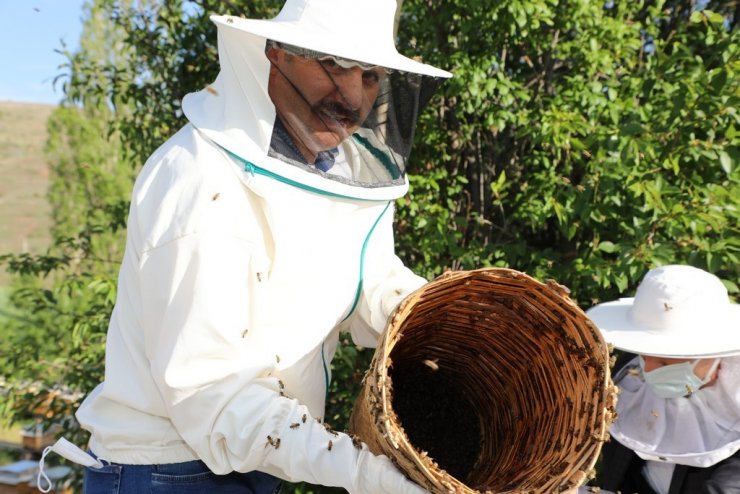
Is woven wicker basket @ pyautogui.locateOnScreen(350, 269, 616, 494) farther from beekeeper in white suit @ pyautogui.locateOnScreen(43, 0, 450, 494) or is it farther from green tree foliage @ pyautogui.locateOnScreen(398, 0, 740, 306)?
green tree foliage @ pyautogui.locateOnScreen(398, 0, 740, 306)

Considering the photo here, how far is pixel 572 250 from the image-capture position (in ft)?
11.0

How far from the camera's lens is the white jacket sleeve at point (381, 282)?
Answer: 181 centimetres

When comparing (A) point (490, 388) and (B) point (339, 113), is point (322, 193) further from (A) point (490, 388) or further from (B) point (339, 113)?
(A) point (490, 388)

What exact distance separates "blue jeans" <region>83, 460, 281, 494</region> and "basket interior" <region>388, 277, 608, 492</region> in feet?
1.58

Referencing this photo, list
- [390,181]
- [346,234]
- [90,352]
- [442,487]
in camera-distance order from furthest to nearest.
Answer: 1. [90,352]
2. [390,181]
3. [346,234]
4. [442,487]

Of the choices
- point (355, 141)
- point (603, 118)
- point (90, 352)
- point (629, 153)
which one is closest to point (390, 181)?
point (355, 141)

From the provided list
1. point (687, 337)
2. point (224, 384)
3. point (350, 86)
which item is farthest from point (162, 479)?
point (687, 337)

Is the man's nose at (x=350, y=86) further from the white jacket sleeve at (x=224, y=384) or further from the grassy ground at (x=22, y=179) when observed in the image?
the grassy ground at (x=22, y=179)

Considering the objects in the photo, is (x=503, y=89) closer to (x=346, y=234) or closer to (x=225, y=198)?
(x=346, y=234)

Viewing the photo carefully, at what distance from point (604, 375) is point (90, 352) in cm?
299

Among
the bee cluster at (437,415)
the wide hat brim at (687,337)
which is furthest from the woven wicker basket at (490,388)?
the wide hat brim at (687,337)

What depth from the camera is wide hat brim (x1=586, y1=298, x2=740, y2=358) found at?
1.91m

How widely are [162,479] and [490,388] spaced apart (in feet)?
3.06

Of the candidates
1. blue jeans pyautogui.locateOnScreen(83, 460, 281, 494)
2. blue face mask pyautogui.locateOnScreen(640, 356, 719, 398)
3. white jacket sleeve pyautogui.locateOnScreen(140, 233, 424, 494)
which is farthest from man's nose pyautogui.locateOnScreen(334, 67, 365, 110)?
blue face mask pyautogui.locateOnScreen(640, 356, 719, 398)
